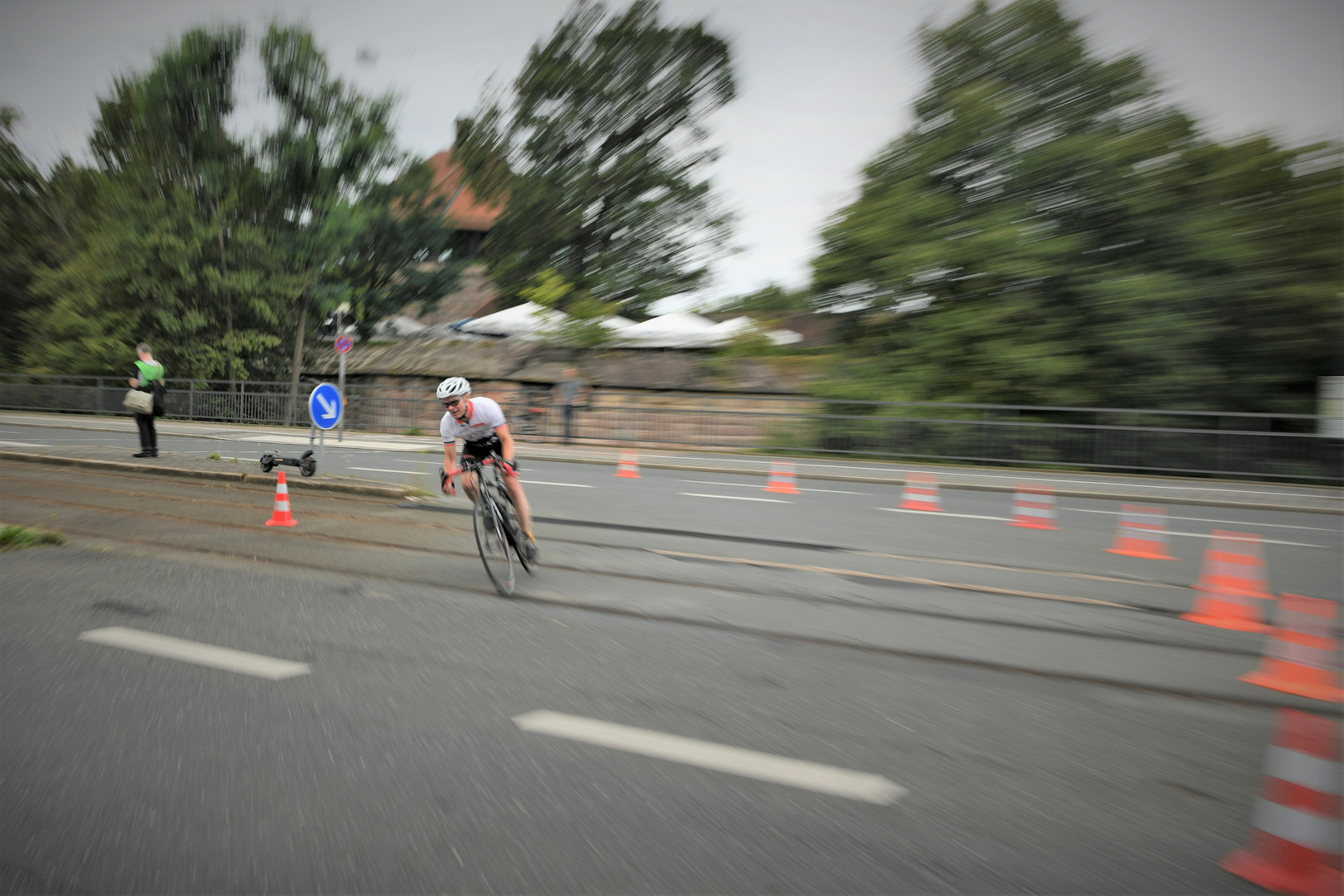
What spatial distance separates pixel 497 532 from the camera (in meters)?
6.67

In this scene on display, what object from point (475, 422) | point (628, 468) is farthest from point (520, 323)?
point (475, 422)

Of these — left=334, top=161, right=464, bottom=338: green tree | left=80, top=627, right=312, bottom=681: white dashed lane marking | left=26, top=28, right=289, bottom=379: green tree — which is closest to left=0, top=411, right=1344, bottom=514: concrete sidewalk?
left=26, top=28, right=289, bottom=379: green tree

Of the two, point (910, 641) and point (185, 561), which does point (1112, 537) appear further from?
point (185, 561)

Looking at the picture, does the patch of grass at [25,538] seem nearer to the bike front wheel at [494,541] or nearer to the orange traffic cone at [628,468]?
the bike front wheel at [494,541]

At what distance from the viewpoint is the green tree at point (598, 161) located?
3969 cm

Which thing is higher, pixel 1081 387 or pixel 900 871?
pixel 1081 387

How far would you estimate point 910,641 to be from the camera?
5387 mm

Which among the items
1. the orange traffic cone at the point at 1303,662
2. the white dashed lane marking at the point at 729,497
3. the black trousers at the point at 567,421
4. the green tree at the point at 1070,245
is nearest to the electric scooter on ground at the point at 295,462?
the white dashed lane marking at the point at 729,497

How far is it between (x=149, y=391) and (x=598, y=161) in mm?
28486

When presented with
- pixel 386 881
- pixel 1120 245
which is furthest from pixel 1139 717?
pixel 1120 245

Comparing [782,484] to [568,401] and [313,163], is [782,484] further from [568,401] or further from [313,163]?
[313,163]

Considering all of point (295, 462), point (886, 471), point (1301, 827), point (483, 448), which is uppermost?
point (483, 448)

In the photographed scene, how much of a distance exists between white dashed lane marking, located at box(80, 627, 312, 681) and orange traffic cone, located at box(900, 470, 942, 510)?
9202 millimetres

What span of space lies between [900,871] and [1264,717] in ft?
8.26
